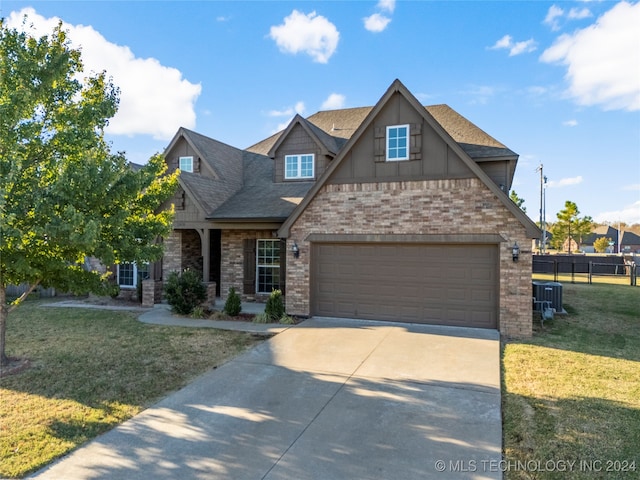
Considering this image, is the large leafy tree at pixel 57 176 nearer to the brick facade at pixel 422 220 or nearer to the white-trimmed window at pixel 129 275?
the brick facade at pixel 422 220

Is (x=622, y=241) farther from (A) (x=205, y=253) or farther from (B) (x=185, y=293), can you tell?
(B) (x=185, y=293)

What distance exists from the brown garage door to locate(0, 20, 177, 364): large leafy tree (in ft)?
17.5

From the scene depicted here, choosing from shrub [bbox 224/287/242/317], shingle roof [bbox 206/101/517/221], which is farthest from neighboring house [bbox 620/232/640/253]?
shrub [bbox 224/287/242/317]

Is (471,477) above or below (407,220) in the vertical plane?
below

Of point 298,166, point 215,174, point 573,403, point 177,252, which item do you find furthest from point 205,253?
point 573,403

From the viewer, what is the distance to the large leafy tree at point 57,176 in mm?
6180

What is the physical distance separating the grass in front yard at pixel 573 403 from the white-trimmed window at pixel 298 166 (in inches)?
375

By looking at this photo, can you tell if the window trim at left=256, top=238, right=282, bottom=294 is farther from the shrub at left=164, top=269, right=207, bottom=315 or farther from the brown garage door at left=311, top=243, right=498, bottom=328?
the brown garage door at left=311, top=243, right=498, bottom=328

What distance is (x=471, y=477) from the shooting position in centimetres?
378

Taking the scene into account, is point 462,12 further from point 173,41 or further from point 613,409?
point 613,409

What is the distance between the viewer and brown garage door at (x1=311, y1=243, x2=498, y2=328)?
1004cm

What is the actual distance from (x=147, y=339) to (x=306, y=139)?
9439mm

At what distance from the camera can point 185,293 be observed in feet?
39.3

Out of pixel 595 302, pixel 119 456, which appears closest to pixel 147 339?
pixel 119 456
